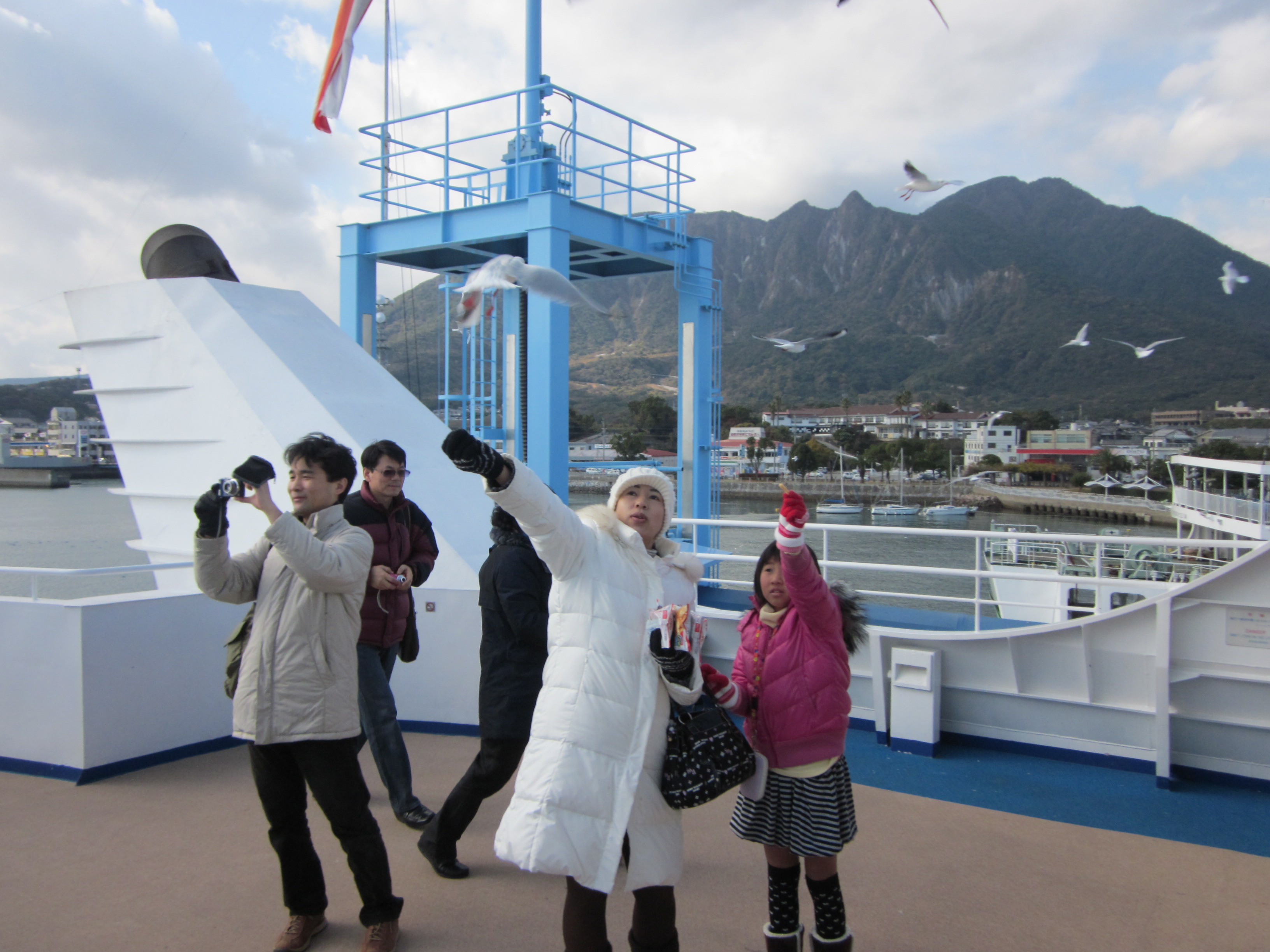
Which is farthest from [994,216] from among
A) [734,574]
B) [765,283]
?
[734,574]

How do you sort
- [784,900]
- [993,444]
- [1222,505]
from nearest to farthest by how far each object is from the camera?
[784,900]
[1222,505]
[993,444]

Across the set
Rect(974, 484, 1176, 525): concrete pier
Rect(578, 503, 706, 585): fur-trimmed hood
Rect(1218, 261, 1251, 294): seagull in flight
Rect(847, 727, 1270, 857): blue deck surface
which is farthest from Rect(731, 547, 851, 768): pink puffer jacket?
Rect(974, 484, 1176, 525): concrete pier

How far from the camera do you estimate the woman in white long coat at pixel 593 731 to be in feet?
5.81

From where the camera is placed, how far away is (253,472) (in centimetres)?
220

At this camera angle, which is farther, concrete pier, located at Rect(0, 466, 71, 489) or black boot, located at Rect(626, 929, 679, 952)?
concrete pier, located at Rect(0, 466, 71, 489)

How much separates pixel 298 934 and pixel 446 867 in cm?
58

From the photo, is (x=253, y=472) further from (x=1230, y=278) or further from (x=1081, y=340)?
(x=1230, y=278)

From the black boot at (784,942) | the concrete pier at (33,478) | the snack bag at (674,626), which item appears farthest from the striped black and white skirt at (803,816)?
the concrete pier at (33,478)

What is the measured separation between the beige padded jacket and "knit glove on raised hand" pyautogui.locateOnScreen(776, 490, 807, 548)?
1.21 metres

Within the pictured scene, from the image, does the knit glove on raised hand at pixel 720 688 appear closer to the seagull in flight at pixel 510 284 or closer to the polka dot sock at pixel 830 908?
the polka dot sock at pixel 830 908

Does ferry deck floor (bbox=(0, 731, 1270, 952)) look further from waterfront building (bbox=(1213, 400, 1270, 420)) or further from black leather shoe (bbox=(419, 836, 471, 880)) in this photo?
waterfront building (bbox=(1213, 400, 1270, 420))

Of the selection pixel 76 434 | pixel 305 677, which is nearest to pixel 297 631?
pixel 305 677

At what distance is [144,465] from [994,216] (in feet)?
231

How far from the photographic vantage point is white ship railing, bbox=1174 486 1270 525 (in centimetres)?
1291
